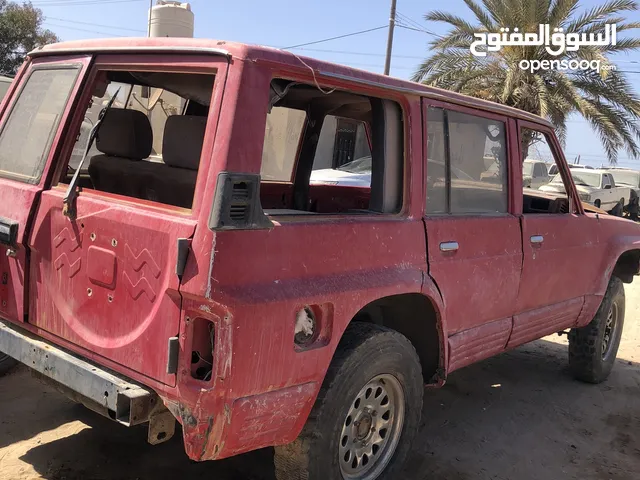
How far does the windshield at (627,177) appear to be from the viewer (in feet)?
82.3

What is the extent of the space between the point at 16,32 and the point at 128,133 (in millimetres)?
26926

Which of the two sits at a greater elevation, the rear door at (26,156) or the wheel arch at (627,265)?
the rear door at (26,156)

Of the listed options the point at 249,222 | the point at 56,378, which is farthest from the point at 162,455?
the point at 249,222

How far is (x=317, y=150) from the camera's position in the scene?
4.96m

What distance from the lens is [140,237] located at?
96.6 inches

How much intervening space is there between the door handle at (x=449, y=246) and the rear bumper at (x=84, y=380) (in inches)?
65.0

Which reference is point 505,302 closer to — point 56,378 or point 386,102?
point 386,102

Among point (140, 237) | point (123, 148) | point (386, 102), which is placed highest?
point (386, 102)

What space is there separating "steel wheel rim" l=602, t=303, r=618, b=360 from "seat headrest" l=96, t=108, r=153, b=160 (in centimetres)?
433

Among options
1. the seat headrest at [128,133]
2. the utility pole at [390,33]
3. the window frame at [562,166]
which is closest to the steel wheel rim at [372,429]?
the seat headrest at [128,133]

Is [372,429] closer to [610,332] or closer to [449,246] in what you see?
[449,246]

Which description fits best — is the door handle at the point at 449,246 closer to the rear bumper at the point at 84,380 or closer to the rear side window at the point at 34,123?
the rear bumper at the point at 84,380

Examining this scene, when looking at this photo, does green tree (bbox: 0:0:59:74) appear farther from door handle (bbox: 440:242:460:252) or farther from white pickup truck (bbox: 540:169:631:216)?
door handle (bbox: 440:242:460:252)

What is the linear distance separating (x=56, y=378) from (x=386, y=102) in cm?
200
